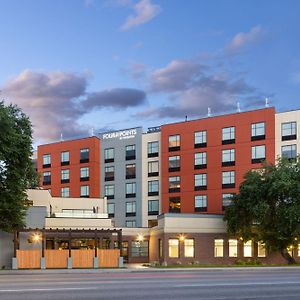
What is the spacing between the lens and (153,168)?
84.7m

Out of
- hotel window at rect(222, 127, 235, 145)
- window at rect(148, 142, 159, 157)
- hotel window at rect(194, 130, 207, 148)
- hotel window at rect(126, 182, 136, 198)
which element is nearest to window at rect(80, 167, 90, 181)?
hotel window at rect(126, 182, 136, 198)

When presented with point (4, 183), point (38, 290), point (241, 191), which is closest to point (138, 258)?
point (241, 191)

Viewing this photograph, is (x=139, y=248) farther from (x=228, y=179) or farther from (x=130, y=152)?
(x=130, y=152)

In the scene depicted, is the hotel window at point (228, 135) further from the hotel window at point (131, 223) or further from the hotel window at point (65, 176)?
the hotel window at point (65, 176)

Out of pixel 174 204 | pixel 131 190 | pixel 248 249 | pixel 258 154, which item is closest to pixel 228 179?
pixel 258 154

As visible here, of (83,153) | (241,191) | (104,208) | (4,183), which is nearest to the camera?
(4,183)

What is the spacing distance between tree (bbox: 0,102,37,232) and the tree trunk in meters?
25.2

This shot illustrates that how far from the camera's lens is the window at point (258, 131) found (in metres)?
73.6

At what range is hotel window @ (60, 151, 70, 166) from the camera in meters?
92.1

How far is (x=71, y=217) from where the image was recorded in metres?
56.0

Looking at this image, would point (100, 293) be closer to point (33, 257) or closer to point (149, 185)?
point (33, 257)

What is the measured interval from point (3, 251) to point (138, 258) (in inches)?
A: 724

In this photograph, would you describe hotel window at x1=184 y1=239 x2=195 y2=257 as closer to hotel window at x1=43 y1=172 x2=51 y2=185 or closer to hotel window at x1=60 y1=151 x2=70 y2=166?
hotel window at x1=60 y1=151 x2=70 y2=166

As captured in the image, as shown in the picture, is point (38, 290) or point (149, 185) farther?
point (149, 185)
